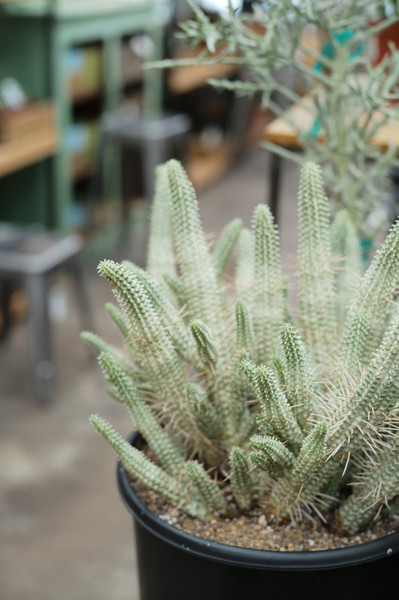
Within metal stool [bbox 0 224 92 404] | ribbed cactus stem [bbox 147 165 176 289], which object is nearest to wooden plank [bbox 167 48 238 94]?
metal stool [bbox 0 224 92 404]

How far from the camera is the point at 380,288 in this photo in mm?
899

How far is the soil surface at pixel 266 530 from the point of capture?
91 cm

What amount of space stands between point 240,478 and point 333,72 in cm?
84

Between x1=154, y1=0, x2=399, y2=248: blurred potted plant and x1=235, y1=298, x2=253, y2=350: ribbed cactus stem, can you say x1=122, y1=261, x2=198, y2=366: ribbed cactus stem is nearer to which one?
x1=235, y1=298, x2=253, y2=350: ribbed cactus stem

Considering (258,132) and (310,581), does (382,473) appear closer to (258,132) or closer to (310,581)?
(310,581)

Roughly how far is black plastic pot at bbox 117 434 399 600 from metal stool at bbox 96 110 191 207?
3.42 metres

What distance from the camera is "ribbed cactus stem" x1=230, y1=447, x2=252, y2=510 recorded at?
2.91ft

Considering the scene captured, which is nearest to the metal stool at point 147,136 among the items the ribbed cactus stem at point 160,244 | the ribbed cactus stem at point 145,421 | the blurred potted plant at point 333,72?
the blurred potted plant at point 333,72

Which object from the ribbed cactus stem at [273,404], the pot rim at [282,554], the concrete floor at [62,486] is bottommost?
the concrete floor at [62,486]

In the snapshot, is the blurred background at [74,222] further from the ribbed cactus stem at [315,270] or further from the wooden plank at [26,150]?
the ribbed cactus stem at [315,270]

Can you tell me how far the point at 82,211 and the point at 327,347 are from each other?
143 inches

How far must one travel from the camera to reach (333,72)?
1.42 m

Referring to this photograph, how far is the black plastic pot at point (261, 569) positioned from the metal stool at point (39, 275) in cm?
210

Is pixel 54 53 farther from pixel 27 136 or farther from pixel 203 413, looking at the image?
pixel 203 413
